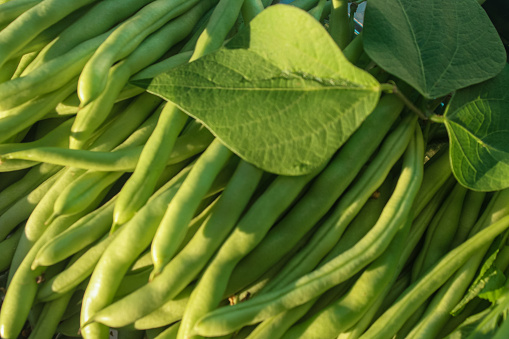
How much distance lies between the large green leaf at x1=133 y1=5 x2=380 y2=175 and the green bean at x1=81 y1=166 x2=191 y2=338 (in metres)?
0.22

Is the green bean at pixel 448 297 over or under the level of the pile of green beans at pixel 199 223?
under

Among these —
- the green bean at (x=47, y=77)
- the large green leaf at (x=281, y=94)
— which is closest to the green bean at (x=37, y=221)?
the green bean at (x=47, y=77)

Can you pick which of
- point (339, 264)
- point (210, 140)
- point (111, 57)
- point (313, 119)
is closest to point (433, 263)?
point (339, 264)

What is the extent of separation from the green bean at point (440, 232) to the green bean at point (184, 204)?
49 centimetres

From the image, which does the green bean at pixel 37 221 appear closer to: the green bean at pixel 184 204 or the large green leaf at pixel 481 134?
the green bean at pixel 184 204

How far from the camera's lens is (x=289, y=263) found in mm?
902

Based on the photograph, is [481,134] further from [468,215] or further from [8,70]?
[8,70]

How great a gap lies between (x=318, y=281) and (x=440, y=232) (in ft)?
1.14

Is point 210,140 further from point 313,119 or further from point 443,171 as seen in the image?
point 443,171

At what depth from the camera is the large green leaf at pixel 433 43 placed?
0.98 metres

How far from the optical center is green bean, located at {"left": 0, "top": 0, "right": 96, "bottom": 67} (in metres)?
1.04

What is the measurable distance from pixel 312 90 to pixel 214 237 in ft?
1.20

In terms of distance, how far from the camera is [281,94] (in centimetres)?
90

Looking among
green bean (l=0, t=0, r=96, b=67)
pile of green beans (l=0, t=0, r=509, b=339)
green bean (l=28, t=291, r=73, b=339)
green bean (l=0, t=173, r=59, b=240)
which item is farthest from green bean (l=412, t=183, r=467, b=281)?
green bean (l=0, t=0, r=96, b=67)
